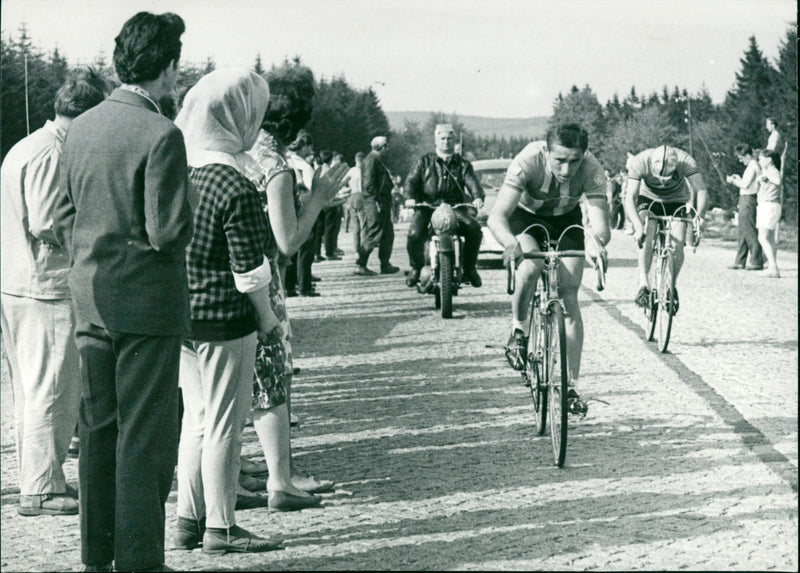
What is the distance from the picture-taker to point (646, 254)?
12305 mm

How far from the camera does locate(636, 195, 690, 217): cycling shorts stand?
12414 millimetres

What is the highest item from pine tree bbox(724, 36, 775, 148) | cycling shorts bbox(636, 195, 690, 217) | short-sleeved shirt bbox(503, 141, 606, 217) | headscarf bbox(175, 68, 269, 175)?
pine tree bbox(724, 36, 775, 148)

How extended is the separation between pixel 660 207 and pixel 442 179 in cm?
339

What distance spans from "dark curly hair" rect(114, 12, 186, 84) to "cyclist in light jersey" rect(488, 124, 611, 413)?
10.3 feet

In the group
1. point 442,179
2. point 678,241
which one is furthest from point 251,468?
point 442,179

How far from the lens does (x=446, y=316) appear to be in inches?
575

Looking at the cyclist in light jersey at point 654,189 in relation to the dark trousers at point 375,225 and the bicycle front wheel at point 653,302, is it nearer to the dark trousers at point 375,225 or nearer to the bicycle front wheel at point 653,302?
the bicycle front wheel at point 653,302

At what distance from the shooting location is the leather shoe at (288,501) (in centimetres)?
599

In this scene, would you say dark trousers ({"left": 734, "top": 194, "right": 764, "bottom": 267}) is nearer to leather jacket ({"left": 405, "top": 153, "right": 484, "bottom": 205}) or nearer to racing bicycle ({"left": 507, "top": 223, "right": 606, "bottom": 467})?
leather jacket ({"left": 405, "top": 153, "right": 484, "bottom": 205})

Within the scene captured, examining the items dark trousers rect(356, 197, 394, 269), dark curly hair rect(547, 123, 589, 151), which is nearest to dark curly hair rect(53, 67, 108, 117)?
dark curly hair rect(547, 123, 589, 151)

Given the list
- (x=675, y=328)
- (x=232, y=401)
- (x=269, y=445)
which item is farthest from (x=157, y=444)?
(x=675, y=328)

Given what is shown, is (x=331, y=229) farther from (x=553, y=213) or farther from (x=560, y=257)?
(x=560, y=257)

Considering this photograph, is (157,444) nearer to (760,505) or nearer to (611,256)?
(760,505)

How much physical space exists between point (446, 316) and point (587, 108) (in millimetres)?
141431
